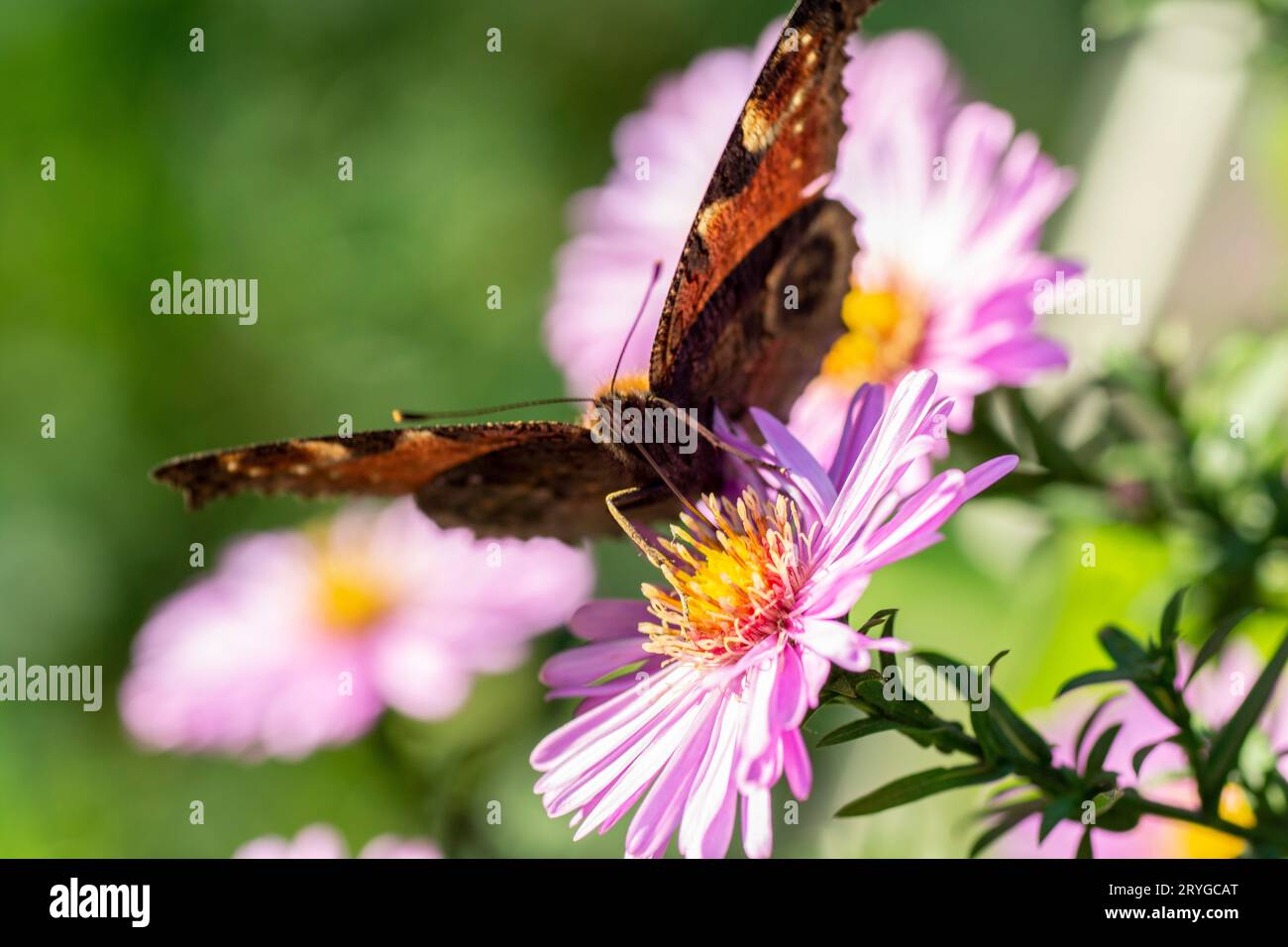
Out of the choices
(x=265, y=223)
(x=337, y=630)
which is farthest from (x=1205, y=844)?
(x=265, y=223)

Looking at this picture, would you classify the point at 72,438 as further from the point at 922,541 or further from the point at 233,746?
the point at 922,541

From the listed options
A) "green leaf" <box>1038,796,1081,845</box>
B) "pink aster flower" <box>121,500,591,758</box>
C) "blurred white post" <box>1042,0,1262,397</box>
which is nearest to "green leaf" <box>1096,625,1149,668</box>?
"green leaf" <box>1038,796,1081,845</box>

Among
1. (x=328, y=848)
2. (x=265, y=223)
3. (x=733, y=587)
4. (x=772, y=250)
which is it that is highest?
(x=265, y=223)

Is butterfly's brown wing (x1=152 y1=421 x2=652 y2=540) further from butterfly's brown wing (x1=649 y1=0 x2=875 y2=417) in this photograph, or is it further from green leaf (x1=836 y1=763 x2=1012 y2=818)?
green leaf (x1=836 y1=763 x2=1012 y2=818)

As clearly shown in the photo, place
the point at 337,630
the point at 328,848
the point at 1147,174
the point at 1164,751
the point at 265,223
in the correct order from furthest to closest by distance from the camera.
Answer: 1. the point at 265,223
2. the point at 1147,174
3. the point at 337,630
4. the point at 328,848
5. the point at 1164,751

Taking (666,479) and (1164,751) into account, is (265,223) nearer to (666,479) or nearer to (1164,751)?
(666,479)

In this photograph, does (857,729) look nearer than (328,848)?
Yes
